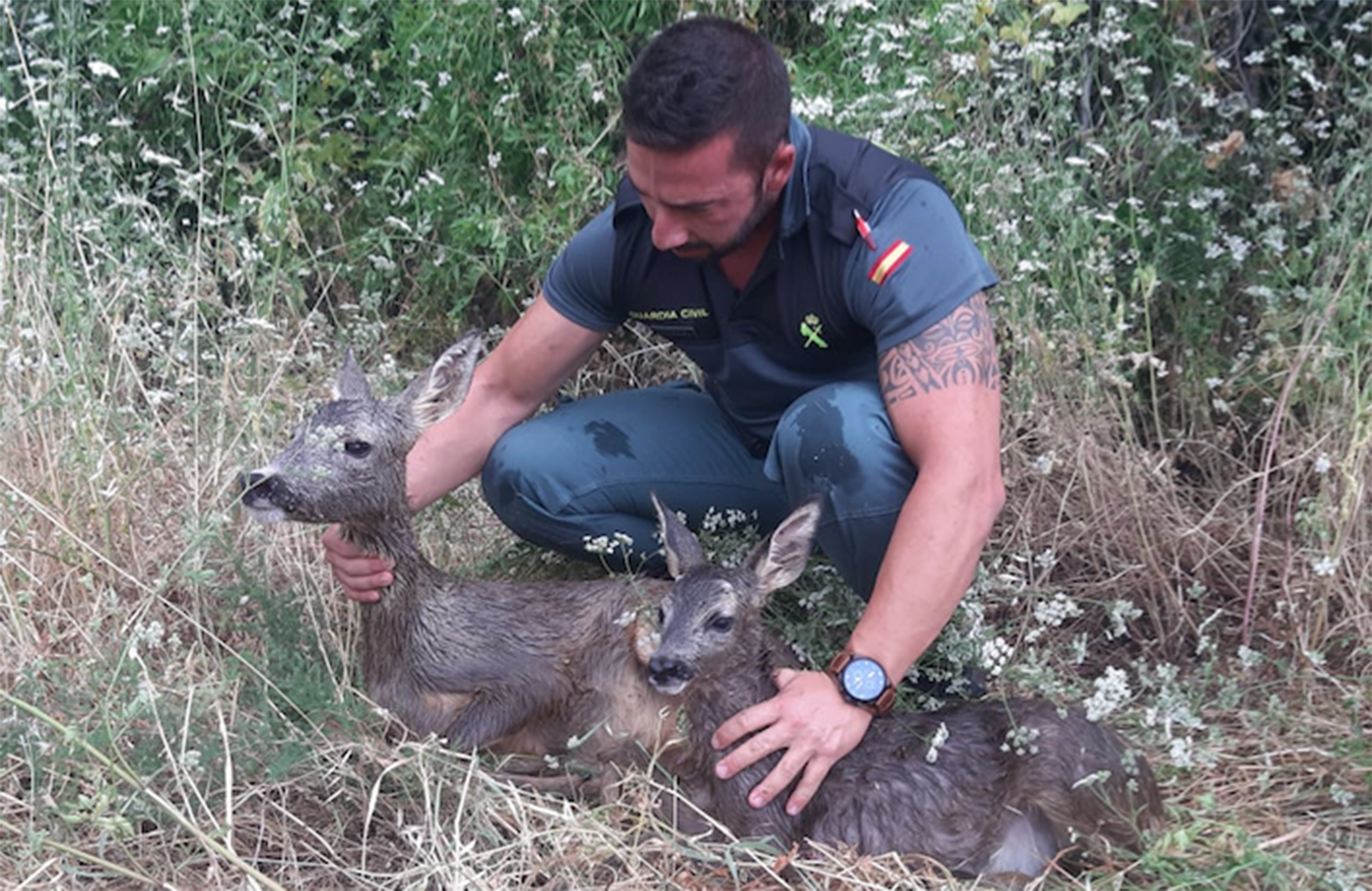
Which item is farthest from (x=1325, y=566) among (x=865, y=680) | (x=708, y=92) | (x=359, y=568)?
(x=359, y=568)

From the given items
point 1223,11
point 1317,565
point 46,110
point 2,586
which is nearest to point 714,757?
point 1317,565

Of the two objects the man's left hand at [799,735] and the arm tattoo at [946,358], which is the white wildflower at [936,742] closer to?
the man's left hand at [799,735]

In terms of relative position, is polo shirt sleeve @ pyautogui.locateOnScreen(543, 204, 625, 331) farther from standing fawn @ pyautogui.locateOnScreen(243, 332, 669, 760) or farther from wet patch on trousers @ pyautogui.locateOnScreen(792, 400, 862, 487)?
wet patch on trousers @ pyautogui.locateOnScreen(792, 400, 862, 487)

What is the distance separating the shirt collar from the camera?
4223mm

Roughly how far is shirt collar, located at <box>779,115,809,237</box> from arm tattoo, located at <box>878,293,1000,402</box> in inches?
17.4

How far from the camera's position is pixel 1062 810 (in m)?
3.87

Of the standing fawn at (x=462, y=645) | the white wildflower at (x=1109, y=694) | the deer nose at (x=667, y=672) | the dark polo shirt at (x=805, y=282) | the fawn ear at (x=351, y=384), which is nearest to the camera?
the white wildflower at (x=1109, y=694)

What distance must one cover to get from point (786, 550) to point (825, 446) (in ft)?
0.98

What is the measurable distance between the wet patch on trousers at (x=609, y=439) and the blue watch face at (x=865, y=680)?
1.41m

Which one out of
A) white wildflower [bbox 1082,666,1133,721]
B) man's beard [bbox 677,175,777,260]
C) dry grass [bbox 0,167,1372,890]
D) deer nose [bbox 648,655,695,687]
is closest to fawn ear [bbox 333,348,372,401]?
dry grass [bbox 0,167,1372,890]

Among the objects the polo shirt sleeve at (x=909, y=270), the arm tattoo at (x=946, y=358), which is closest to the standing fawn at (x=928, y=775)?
the arm tattoo at (x=946, y=358)

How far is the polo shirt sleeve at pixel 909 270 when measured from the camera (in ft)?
13.4

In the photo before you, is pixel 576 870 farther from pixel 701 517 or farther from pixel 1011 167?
pixel 1011 167

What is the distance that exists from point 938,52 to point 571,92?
1.36 m
